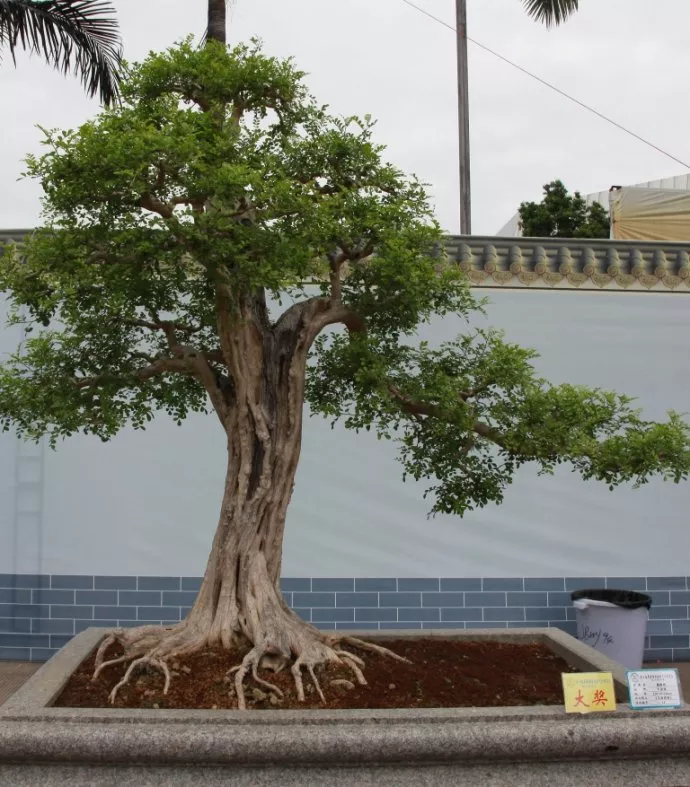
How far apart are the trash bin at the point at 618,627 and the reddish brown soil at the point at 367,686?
1374mm

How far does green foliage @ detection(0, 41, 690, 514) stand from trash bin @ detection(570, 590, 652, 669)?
1661 millimetres

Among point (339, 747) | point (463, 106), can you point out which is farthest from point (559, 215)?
point (339, 747)

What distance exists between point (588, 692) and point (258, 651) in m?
0.91

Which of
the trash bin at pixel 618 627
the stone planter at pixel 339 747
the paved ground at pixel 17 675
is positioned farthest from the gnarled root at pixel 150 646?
the trash bin at pixel 618 627

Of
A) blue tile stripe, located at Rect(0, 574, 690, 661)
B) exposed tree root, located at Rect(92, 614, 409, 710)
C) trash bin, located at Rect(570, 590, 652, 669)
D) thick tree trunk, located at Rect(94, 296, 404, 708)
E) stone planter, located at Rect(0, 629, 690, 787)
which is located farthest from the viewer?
blue tile stripe, located at Rect(0, 574, 690, 661)

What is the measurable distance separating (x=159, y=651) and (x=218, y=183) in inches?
53.6

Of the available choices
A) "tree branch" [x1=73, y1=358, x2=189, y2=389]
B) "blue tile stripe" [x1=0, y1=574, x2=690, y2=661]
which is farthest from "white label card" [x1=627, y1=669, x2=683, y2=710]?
"blue tile stripe" [x1=0, y1=574, x2=690, y2=661]

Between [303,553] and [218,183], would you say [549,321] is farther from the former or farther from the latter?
[218,183]

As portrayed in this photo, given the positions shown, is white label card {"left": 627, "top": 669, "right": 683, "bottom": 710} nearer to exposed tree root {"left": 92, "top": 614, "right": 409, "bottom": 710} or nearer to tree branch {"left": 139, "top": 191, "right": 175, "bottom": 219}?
exposed tree root {"left": 92, "top": 614, "right": 409, "bottom": 710}

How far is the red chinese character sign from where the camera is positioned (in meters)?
2.38

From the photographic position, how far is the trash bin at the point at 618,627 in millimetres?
4281

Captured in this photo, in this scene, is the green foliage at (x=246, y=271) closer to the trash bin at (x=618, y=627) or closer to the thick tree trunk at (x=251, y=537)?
the thick tree trunk at (x=251, y=537)

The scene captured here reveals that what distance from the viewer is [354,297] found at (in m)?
2.88

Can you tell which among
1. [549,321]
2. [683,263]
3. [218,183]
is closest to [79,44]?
[549,321]
